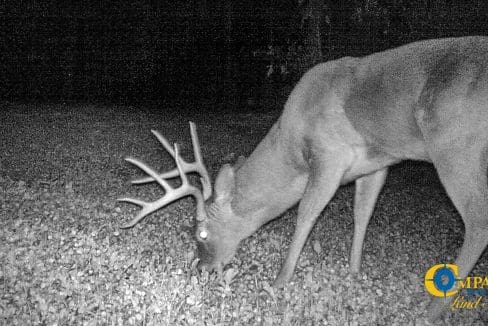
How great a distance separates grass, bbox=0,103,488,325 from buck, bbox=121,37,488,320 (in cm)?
39

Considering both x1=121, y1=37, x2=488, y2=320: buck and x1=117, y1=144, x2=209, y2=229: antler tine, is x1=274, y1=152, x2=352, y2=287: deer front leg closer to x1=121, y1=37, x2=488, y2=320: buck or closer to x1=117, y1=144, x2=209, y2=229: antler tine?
x1=121, y1=37, x2=488, y2=320: buck

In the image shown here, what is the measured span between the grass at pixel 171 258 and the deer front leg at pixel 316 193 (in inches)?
10.8

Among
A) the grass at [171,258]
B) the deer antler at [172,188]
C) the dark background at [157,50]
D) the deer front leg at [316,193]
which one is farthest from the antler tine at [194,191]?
the dark background at [157,50]

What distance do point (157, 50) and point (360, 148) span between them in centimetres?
1995

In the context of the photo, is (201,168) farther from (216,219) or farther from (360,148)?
(360,148)

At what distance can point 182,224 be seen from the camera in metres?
7.05

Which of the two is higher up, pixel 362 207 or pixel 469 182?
pixel 469 182

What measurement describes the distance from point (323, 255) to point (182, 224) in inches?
71.3

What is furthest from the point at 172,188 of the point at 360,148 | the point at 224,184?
the point at 360,148

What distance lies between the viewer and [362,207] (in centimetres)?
605

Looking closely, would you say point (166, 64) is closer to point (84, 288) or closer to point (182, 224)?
point (182, 224)

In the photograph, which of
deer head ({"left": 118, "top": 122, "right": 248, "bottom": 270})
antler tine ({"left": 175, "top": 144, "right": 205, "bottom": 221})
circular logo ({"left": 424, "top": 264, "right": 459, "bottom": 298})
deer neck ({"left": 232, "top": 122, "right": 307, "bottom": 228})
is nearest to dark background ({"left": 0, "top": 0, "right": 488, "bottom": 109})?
deer neck ({"left": 232, "top": 122, "right": 307, "bottom": 228})

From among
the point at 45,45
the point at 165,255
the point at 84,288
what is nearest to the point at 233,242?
the point at 165,255

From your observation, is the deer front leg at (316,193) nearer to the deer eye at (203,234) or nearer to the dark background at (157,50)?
the deer eye at (203,234)
